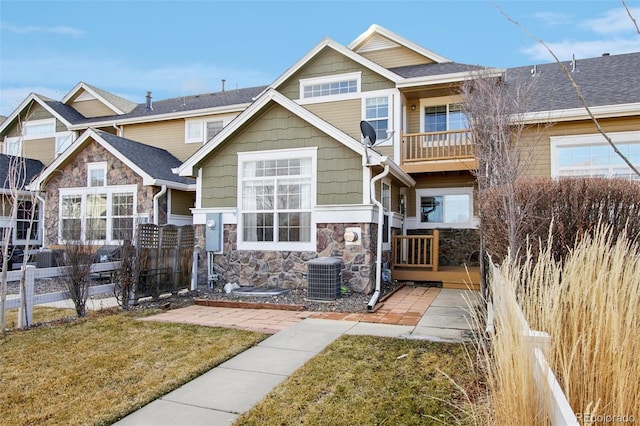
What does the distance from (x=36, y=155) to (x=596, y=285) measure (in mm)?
22523

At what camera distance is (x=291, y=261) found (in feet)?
30.9

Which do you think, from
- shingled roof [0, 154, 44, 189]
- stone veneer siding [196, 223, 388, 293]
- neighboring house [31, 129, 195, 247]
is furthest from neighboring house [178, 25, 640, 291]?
shingled roof [0, 154, 44, 189]

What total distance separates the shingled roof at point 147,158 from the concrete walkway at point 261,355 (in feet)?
21.8

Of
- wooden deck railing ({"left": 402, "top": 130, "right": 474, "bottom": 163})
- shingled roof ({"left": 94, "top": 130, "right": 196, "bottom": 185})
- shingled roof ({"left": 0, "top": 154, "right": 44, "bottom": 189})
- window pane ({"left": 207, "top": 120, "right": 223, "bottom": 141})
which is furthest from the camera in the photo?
window pane ({"left": 207, "top": 120, "right": 223, "bottom": 141})

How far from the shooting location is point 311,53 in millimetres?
13359

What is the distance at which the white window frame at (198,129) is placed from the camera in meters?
16.2

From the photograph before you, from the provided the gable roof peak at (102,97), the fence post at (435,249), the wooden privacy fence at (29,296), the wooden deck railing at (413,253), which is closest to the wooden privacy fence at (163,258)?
Result: the wooden privacy fence at (29,296)

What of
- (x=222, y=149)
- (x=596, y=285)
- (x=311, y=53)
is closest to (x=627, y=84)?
(x=311, y=53)

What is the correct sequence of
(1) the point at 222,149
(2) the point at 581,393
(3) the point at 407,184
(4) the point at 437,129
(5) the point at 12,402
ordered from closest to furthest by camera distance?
(2) the point at 581,393, (5) the point at 12,402, (1) the point at 222,149, (3) the point at 407,184, (4) the point at 437,129

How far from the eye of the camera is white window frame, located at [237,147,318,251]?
9.32 metres

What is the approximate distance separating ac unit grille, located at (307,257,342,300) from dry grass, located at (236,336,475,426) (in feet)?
9.84

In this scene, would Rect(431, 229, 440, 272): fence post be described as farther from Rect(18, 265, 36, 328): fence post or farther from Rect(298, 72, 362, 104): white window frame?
Rect(18, 265, 36, 328): fence post

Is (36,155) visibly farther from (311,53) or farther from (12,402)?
(12,402)

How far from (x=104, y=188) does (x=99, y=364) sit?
381 inches
